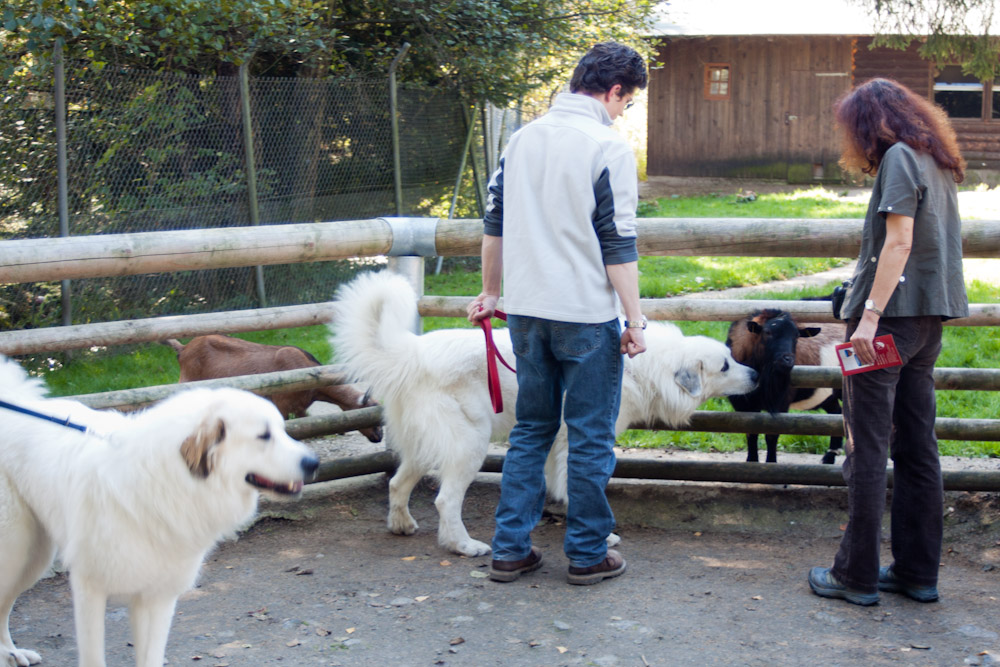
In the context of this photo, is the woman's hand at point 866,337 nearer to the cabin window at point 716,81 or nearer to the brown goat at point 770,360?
the brown goat at point 770,360

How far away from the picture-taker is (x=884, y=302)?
3299mm

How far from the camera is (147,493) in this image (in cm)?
268

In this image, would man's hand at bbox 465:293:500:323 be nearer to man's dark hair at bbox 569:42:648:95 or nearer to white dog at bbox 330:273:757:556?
white dog at bbox 330:273:757:556

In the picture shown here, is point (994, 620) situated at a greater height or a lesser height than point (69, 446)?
lesser

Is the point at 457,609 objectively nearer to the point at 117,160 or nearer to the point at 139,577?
the point at 139,577

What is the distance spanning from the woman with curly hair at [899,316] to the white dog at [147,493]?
209 centimetres

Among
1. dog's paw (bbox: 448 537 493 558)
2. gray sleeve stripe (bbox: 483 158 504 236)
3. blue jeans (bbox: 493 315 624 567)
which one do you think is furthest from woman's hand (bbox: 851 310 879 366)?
dog's paw (bbox: 448 537 493 558)

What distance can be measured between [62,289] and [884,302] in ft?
20.1

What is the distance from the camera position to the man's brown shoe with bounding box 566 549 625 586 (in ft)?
12.5

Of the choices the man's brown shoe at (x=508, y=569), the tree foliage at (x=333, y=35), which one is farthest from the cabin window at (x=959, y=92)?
the man's brown shoe at (x=508, y=569)

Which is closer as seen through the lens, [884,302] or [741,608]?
[884,302]

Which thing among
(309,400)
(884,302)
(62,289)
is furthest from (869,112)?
(62,289)

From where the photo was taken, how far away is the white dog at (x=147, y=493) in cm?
266

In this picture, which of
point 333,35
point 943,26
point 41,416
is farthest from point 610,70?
point 943,26
